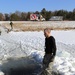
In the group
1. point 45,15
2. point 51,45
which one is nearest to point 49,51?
point 51,45

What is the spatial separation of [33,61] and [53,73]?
106 inches

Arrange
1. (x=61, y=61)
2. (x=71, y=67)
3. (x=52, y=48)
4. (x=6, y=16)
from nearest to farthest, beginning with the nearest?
(x=52, y=48) → (x=71, y=67) → (x=61, y=61) → (x=6, y=16)

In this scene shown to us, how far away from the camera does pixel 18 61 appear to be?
1173 centimetres

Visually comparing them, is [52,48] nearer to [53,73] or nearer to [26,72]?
[53,73]

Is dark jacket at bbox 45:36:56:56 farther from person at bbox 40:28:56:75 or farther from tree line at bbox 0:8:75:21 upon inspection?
tree line at bbox 0:8:75:21

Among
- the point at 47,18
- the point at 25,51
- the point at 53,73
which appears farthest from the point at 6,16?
the point at 53,73

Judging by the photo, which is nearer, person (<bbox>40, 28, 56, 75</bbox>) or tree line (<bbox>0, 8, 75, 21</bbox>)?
person (<bbox>40, 28, 56, 75</bbox>)

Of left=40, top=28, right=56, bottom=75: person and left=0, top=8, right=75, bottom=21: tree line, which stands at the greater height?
left=40, top=28, right=56, bottom=75: person

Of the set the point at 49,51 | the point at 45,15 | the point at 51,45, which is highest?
the point at 51,45

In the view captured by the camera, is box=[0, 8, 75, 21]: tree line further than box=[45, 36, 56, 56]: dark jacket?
Yes

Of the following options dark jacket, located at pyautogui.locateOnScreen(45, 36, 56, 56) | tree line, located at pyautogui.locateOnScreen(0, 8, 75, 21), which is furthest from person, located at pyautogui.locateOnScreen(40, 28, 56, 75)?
tree line, located at pyautogui.locateOnScreen(0, 8, 75, 21)

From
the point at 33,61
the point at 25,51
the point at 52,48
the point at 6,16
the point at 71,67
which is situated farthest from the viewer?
the point at 6,16

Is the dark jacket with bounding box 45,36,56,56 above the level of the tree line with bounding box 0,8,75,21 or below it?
above

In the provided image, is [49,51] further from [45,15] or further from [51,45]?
[45,15]
